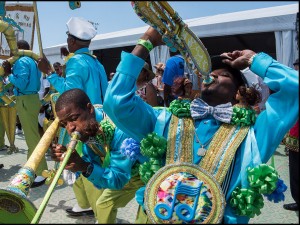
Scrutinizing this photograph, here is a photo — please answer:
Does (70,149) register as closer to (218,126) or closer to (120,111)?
(120,111)

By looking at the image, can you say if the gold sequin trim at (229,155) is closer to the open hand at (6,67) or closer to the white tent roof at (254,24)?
the open hand at (6,67)

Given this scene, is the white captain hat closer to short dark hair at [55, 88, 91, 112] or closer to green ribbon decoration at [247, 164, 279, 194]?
short dark hair at [55, 88, 91, 112]

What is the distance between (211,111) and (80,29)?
2300mm

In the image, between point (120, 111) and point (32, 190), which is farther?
point (32, 190)

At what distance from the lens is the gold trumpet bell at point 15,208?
1.50 m

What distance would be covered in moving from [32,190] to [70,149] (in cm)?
316

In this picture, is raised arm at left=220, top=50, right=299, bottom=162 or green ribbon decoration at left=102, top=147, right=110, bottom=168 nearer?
raised arm at left=220, top=50, right=299, bottom=162

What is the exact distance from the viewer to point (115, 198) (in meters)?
2.54

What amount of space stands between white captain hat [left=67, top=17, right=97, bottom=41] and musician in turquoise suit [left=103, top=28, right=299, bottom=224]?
6.59ft

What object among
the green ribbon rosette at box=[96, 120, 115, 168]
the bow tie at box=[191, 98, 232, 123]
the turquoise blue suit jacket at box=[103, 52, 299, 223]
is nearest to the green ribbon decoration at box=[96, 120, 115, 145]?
the green ribbon rosette at box=[96, 120, 115, 168]

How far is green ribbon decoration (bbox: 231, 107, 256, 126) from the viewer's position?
1.58 meters

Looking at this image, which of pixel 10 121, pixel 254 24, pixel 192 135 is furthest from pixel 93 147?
pixel 254 24

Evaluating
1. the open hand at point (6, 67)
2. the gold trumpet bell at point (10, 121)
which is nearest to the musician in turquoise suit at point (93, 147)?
the open hand at point (6, 67)

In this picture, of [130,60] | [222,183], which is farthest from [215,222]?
[130,60]
